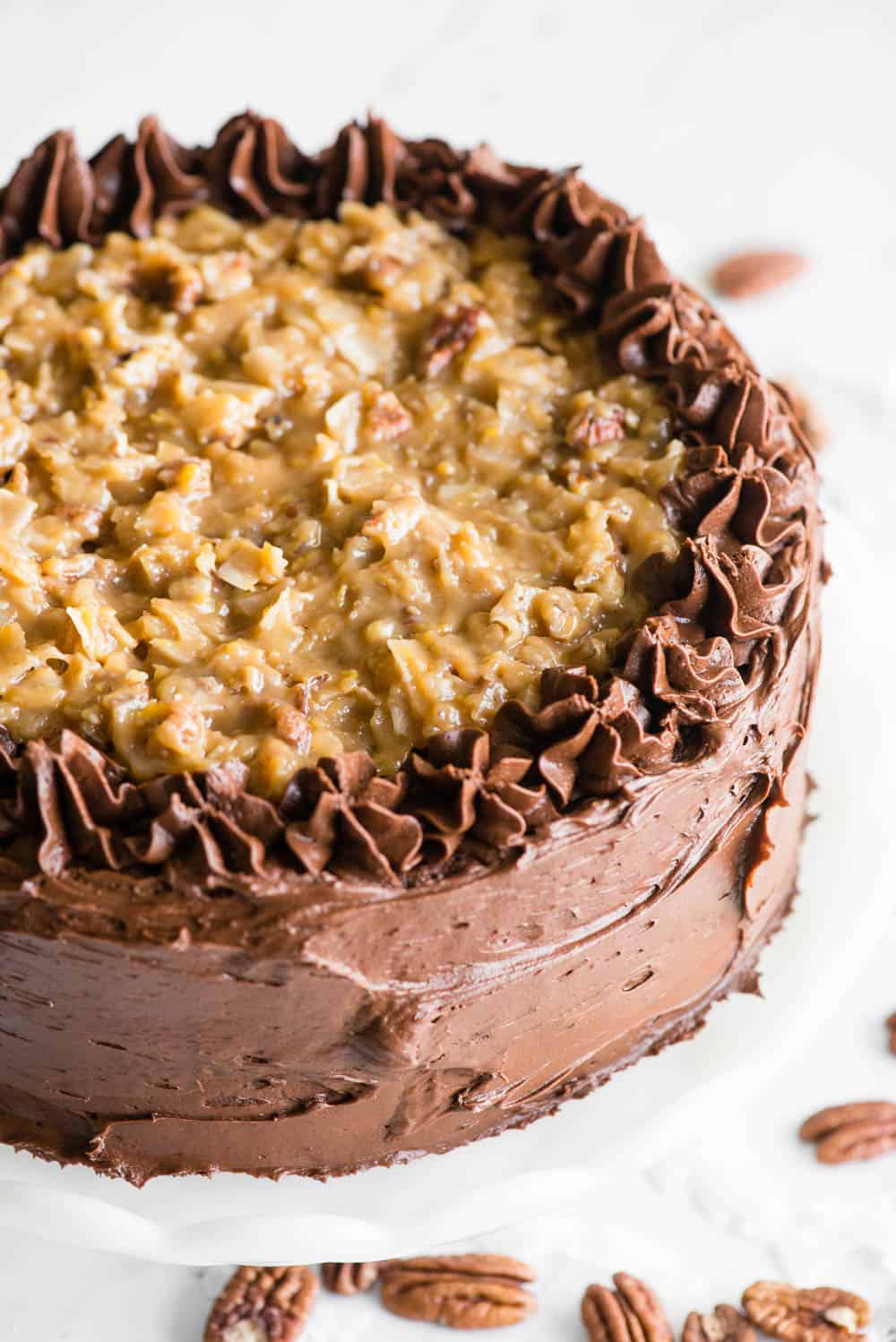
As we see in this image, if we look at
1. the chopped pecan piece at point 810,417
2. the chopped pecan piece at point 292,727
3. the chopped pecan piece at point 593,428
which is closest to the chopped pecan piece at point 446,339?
the chopped pecan piece at point 593,428

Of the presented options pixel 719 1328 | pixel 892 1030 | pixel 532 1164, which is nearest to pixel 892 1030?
pixel 892 1030

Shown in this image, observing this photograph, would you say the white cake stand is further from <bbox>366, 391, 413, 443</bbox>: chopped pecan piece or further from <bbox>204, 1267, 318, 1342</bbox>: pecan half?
<bbox>366, 391, 413, 443</bbox>: chopped pecan piece

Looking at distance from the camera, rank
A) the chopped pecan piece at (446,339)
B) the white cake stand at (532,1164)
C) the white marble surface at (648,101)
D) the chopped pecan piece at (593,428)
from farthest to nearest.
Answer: the white marble surface at (648,101) < the chopped pecan piece at (446,339) < the chopped pecan piece at (593,428) < the white cake stand at (532,1164)

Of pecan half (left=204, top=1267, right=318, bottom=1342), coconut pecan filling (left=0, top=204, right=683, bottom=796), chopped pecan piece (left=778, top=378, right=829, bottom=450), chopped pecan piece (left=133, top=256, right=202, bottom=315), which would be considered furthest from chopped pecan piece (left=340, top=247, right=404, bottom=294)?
pecan half (left=204, top=1267, right=318, bottom=1342)

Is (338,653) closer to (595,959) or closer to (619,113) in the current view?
(595,959)

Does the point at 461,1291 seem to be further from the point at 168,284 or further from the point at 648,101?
the point at 648,101

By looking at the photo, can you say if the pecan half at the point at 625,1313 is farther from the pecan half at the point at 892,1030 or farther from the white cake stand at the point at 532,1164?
the pecan half at the point at 892,1030
